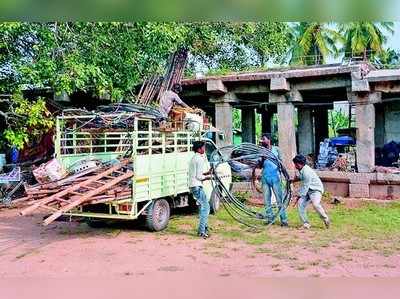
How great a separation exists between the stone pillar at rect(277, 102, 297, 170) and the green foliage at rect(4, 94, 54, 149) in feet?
20.3

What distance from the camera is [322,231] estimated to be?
30.5 ft

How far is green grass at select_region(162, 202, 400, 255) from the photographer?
8.22m

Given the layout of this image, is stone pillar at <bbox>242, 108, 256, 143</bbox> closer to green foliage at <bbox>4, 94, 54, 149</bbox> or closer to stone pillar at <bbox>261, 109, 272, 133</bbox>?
stone pillar at <bbox>261, 109, 272, 133</bbox>

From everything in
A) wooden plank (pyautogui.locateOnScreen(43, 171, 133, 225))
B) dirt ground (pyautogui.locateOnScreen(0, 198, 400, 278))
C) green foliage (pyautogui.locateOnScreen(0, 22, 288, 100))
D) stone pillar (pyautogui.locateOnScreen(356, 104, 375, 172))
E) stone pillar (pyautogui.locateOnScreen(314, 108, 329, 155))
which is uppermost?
green foliage (pyautogui.locateOnScreen(0, 22, 288, 100))

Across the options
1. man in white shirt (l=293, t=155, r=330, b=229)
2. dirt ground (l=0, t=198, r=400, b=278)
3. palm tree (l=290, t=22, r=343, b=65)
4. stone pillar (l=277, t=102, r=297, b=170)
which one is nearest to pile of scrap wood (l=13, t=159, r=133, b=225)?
dirt ground (l=0, t=198, r=400, b=278)

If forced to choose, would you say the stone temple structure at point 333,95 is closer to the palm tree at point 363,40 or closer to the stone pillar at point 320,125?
the stone pillar at point 320,125

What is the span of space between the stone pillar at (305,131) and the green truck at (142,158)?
24.3 feet

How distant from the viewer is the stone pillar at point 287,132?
1391 cm

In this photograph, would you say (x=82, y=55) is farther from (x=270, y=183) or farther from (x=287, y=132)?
(x=287, y=132)

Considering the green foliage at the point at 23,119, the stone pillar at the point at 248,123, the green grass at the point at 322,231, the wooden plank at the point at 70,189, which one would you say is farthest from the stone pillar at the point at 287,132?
the stone pillar at the point at 248,123

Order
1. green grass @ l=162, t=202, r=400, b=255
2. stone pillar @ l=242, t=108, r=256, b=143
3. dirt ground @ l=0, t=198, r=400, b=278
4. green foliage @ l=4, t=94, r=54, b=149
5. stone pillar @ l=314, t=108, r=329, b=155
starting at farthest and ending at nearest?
stone pillar @ l=314, t=108, r=329, b=155 < stone pillar @ l=242, t=108, r=256, b=143 < green foliage @ l=4, t=94, r=54, b=149 < green grass @ l=162, t=202, r=400, b=255 < dirt ground @ l=0, t=198, r=400, b=278

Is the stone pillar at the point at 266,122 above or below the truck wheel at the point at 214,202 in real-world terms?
above

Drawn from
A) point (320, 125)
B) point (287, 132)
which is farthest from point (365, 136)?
point (320, 125)

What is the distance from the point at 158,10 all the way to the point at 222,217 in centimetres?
903
